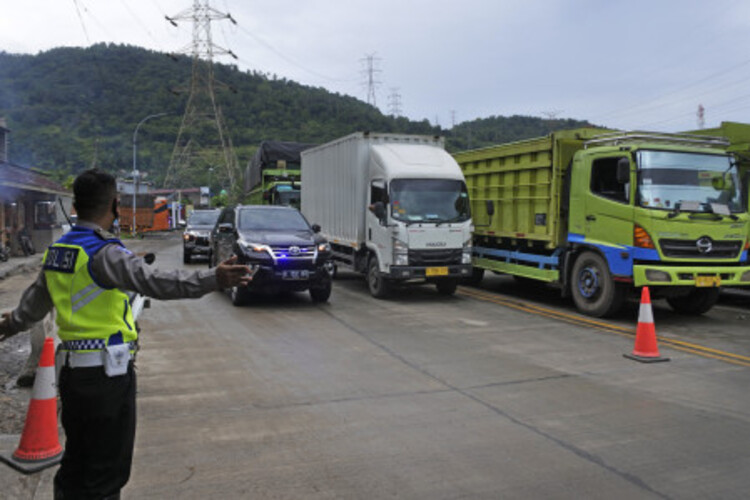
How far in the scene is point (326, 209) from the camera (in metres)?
15.2

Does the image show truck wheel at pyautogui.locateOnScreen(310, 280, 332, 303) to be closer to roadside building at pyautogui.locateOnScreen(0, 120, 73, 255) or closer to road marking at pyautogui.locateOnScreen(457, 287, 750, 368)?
road marking at pyautogui.locateOnScreen(457, 287, 750, 368)

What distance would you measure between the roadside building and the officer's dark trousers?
16946mm

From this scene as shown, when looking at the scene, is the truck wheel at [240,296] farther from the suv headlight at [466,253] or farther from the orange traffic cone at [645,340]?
the orange traffic cone at [645,340]

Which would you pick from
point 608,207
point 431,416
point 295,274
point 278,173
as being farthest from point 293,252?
point 278,173

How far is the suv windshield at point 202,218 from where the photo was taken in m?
21.1

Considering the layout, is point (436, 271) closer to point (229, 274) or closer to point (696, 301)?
point (696, 301)

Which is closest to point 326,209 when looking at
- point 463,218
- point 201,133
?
point 463,218

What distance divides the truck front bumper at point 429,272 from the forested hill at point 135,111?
451 inches

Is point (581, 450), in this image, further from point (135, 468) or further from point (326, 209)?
point (326, 209)

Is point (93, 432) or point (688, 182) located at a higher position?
point (688, 182)

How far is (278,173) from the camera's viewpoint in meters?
22.7

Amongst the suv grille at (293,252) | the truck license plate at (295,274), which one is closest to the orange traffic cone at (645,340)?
the truck license plate at (295,274)

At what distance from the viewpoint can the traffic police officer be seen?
2688 millimetres

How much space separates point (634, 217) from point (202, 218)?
53.1ft
